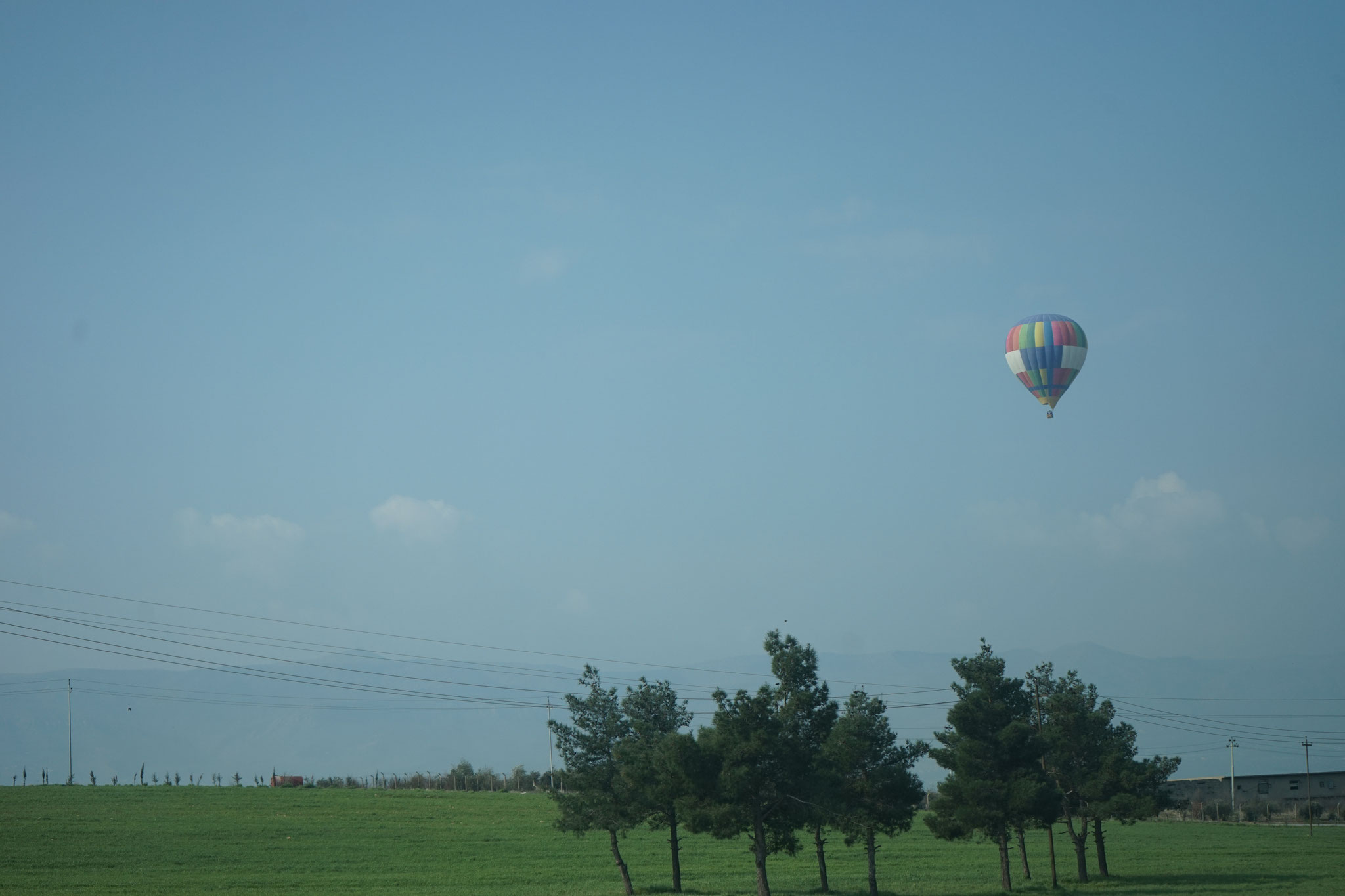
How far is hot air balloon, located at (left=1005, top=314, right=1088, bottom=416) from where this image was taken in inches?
3155

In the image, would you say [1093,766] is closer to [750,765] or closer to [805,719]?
[805,719]

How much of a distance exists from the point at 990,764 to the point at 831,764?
29.5 feet

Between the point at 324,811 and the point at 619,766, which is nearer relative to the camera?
the point at 619,766

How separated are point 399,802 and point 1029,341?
57.3 m

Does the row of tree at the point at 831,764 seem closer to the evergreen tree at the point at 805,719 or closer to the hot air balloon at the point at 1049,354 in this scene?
the evergreen tree at the point at 805,719

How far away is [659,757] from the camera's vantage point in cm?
4609

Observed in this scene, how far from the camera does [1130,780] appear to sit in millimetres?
56594

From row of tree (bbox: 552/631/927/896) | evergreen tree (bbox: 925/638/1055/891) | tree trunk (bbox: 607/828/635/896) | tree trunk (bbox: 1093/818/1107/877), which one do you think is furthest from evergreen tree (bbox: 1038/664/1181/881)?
tree trunk (bbox: 607/828/635/896)

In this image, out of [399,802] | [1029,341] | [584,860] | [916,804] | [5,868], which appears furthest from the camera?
[399,802]

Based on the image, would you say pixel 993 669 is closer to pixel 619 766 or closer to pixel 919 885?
pixel 919 885

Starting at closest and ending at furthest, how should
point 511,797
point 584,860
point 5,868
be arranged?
point 5,868
point 584,860
point 511,797

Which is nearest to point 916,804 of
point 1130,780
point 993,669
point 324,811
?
point 993,669

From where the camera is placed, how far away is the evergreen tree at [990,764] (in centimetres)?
5172

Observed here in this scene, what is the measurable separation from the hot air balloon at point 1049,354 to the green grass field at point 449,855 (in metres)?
30.3
